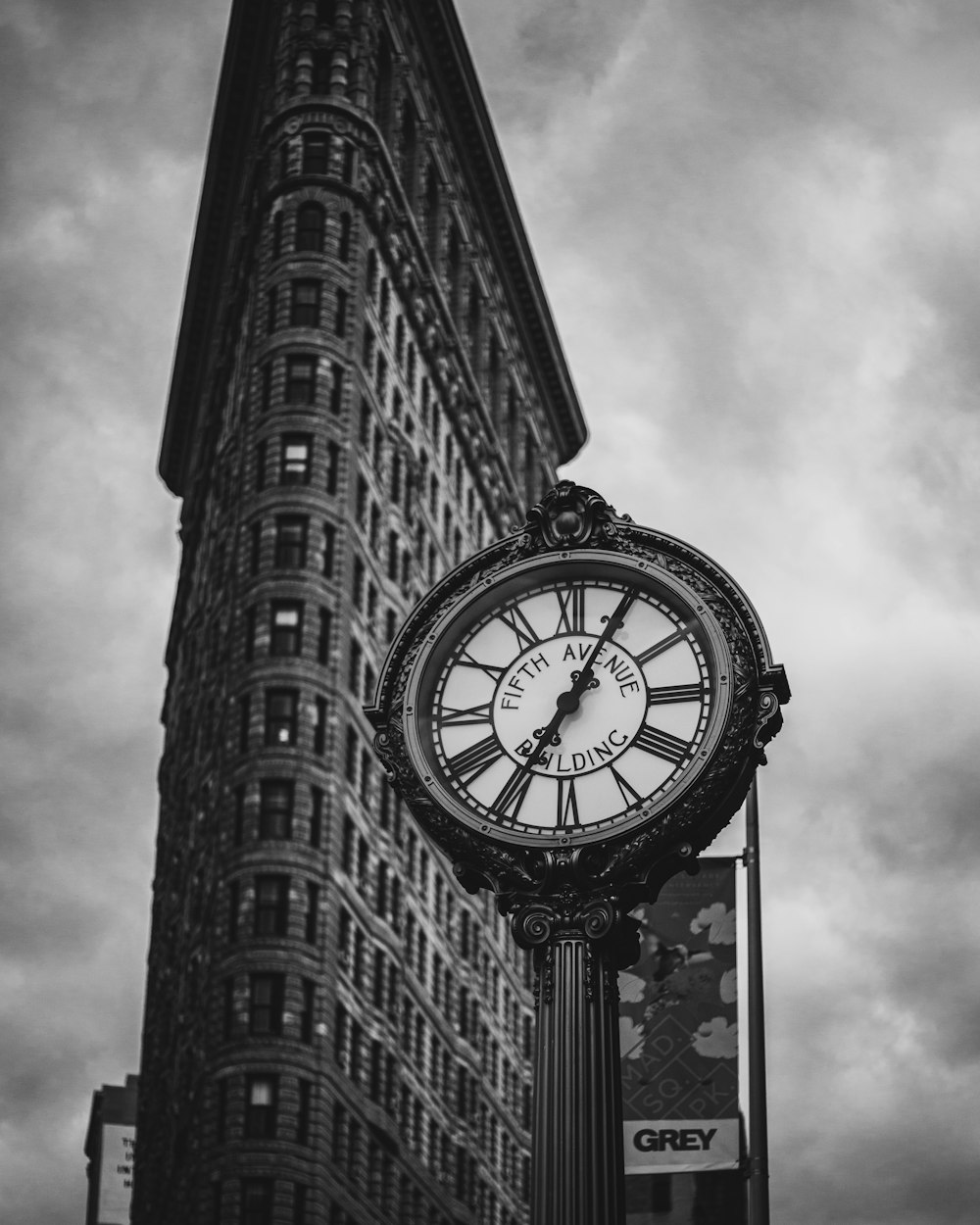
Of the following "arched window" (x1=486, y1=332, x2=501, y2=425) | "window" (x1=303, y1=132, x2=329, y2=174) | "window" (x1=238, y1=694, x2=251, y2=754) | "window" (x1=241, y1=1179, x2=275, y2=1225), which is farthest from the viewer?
"arched window" (x1=486, y1=332, x2=501, y2=425)

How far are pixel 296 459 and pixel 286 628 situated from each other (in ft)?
22.3

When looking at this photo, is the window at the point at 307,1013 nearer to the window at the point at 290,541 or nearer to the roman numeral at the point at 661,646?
the window at the point at 290,541

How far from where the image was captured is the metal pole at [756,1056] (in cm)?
1752

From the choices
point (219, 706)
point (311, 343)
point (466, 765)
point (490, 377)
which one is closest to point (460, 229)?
point (490, 377)

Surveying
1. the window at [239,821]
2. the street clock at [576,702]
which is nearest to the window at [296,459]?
the window at [239,821]

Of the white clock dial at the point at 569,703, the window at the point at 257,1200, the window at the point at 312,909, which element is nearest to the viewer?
the white clock dial at the point at 569,703

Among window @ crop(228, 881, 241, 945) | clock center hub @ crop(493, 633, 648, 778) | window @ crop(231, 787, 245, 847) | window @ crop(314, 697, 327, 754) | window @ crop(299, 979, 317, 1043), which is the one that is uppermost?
window @ crop(314, 697, 327, 754)

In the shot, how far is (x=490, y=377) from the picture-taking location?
104 meters

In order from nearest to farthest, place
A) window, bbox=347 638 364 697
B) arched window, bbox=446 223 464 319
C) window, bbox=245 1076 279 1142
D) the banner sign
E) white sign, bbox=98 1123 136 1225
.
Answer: the banner sign
window, bbox=245 1076 279 1142
window, bbox=347 638 364 697
white sign, bbox=98 1123 136 1225
arched window, bbox=446 223 464 319

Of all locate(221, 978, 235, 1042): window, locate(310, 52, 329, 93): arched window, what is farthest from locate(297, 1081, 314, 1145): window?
locate(310, 52, 329, 93): arched window

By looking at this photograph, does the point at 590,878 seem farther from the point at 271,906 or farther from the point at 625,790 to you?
the point at 271,906

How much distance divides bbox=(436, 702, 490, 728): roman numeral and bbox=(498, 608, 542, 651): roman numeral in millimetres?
285

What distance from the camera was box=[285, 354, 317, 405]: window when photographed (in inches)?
2908

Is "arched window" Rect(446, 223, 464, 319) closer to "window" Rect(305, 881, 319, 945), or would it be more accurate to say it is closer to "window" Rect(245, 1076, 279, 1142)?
"window" Rect(305, 881, 319, 945)
